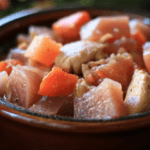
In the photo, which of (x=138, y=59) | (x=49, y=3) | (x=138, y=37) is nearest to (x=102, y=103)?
(x=138, y=59)

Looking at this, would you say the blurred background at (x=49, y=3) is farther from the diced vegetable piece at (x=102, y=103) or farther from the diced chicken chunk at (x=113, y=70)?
the diced vegetable piece at (x=102, y=103)

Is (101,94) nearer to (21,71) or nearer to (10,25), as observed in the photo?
(21,71)

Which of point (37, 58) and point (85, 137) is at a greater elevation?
point (37, 58)

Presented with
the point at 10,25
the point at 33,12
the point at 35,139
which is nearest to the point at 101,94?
the point at 35,139

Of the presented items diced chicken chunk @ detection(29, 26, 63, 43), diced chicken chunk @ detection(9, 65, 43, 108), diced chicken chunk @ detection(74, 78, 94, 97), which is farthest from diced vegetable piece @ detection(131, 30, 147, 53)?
diced chicken chunk @ detection(9, 65, 43, 108)

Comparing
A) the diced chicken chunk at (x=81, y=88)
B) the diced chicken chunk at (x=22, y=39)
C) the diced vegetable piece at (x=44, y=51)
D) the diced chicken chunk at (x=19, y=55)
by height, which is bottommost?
the diced chicken chunk at (x=81, y=88)

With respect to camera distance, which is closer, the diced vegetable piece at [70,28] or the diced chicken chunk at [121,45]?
the diced chicken chunk at [121,45]

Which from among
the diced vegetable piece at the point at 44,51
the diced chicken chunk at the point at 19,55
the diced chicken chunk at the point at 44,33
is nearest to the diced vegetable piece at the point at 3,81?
the diced vegetable piece at the point at 44,51
